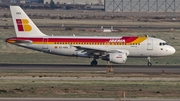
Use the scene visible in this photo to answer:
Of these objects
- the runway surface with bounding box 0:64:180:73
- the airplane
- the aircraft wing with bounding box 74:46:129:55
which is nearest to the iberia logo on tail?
the airplane

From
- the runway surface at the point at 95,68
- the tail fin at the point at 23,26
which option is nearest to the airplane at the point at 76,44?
the tail fin at the point at 23,26

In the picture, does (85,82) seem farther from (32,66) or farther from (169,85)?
(32,66)

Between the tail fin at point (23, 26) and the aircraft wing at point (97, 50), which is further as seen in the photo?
the tail fin at point (23, 26)

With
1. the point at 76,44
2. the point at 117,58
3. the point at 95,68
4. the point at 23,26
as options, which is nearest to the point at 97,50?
the point at 76,44

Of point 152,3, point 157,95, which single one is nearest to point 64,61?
point 157,95

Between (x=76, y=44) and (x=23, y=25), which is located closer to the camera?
(x=76, y=44)

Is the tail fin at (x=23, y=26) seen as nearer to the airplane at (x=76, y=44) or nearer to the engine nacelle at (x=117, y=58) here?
the airplane at (x=76, y=44)

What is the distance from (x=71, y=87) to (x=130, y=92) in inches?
168

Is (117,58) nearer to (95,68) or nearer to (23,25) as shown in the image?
(95,68)

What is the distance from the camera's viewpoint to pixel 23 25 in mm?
60219

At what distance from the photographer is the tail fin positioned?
5978cm

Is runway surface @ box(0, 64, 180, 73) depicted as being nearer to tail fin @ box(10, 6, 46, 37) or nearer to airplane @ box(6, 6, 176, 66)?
airplane @ box(6, 6, 176, 66)

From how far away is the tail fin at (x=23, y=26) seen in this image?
196 ft

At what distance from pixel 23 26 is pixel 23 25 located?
0.14m
